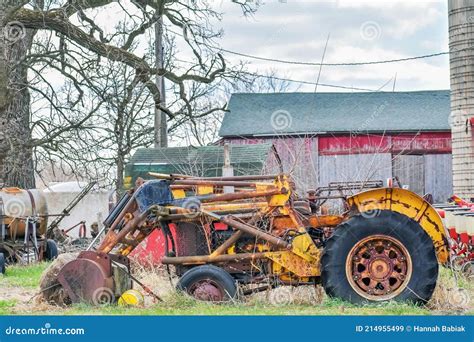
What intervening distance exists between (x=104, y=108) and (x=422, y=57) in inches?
523

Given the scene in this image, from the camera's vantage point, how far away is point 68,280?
30.2ft

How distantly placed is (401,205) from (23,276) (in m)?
7.89

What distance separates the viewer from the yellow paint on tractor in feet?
30.0

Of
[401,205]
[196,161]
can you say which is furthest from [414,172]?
[401,205]

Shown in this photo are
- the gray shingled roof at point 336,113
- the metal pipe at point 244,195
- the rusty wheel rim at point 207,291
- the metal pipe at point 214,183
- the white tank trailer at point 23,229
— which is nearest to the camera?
the rusty wheel rim at point 207,291

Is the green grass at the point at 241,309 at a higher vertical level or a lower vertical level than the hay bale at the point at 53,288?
lower

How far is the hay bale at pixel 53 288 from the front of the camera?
368 inches

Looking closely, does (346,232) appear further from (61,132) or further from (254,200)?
(61,132)

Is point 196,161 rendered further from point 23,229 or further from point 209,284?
point 209,284

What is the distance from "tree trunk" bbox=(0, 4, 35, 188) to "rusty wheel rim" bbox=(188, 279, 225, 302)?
913 cm

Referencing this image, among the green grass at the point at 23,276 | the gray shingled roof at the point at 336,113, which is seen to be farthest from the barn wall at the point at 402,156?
the green grass at the point at 23,276

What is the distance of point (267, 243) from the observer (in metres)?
9.26

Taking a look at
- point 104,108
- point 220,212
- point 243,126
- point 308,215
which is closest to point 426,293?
point 308,215

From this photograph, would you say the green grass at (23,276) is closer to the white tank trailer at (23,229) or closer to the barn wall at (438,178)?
the white tank trailer at (23,229)
